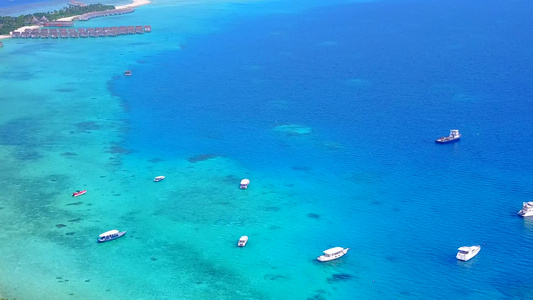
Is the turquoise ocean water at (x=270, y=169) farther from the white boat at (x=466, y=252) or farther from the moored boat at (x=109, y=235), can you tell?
the white boat at (x=466, y=252)

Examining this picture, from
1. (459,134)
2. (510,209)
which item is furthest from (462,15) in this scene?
(510,209)

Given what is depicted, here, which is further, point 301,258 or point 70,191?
point 70,191

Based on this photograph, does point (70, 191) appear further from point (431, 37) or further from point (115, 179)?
point (431, 37)

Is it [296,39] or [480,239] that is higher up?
[296,39]

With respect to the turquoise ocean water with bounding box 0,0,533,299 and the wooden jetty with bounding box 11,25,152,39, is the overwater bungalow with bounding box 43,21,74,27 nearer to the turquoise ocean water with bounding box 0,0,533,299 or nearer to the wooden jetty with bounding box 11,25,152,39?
the wooden jetty with bounding box 11,25,152,39

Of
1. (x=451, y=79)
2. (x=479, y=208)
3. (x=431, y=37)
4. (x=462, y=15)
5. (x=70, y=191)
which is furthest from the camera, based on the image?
(x=462, y=15)

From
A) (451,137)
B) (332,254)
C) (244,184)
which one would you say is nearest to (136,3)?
(451,137)

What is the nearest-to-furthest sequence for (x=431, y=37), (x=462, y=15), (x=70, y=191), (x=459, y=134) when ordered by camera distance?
(x=70, y=191) → (x=459, y=134) → (x=431, y=37) → (x=462, y=15)
